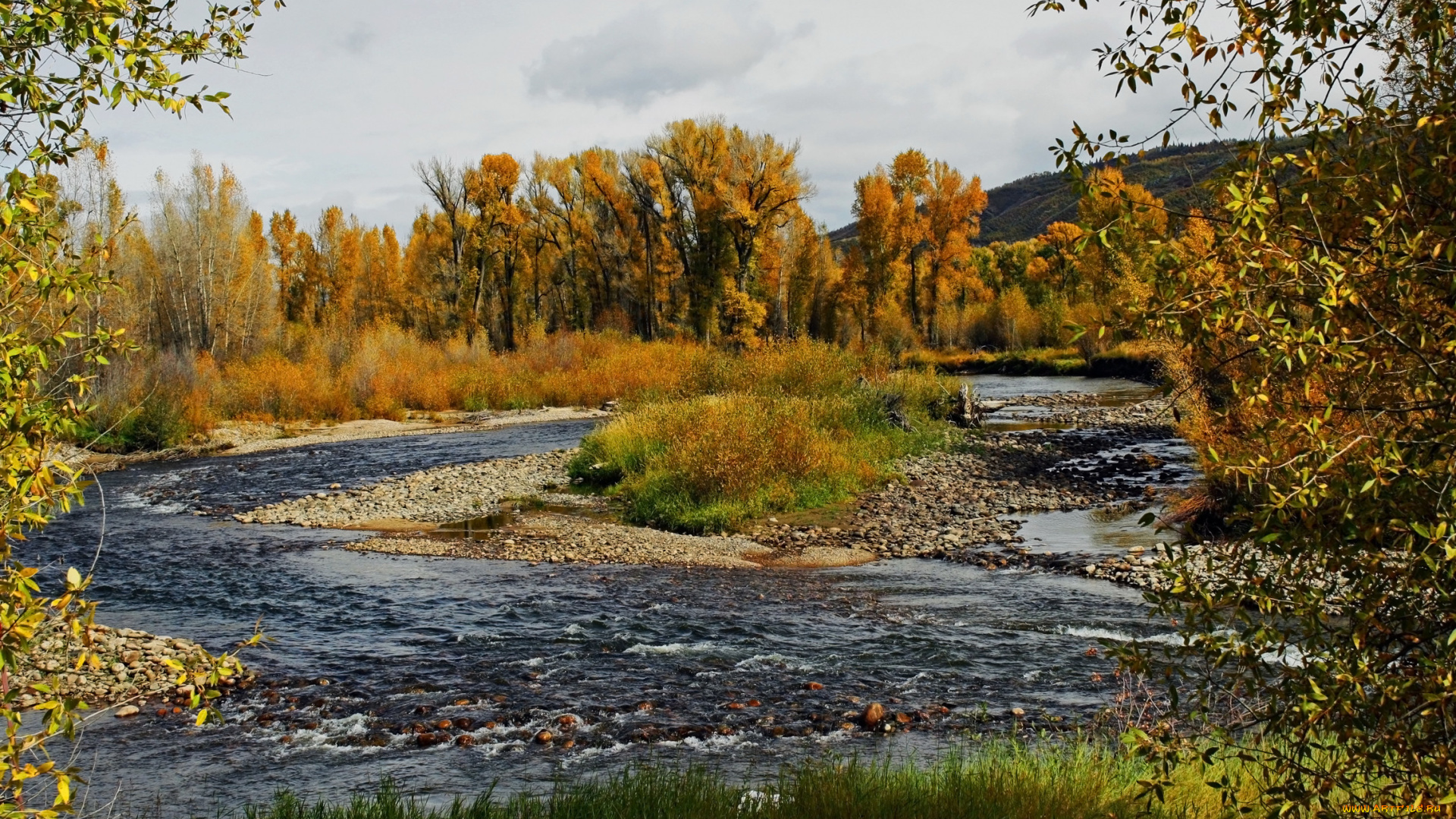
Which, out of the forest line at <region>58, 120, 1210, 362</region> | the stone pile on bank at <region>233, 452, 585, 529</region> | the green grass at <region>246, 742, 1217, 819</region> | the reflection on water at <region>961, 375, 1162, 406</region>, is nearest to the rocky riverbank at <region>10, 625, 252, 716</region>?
the green grass at <region>246, 742, 1217, 819</region>

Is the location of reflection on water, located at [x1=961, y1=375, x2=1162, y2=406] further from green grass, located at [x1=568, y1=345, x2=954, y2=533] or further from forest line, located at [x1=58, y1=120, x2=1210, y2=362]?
green grass, located at [x1=568, y1=345, x2=954, y2=533]

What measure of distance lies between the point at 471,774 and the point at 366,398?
114 feet

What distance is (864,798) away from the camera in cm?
471

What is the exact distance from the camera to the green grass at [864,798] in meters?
4.52

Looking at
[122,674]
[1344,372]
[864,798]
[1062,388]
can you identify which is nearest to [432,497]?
[122,674]

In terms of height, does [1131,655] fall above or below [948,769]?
above

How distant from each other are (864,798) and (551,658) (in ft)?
17.8

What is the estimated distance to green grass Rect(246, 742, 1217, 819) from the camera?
4.52 meters

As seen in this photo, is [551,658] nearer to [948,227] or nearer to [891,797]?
[891,797]

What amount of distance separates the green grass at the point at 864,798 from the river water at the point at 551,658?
1.44m

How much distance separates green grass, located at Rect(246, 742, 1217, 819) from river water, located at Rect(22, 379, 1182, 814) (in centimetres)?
144

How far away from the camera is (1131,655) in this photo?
3564 millimetres

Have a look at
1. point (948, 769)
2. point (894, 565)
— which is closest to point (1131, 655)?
point (948, 769)

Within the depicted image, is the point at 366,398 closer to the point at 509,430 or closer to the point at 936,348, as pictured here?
the point at 509,430
